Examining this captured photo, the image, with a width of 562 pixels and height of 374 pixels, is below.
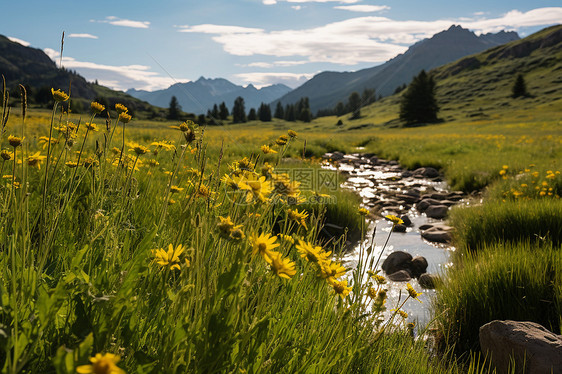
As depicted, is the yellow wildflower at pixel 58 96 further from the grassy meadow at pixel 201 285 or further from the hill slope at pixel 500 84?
the hill slope at pixel 500 84

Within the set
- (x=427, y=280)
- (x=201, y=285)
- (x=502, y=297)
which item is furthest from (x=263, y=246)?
(x=427, y=280)

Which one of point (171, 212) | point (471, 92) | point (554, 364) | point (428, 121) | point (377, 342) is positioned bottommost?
point (554, 364)

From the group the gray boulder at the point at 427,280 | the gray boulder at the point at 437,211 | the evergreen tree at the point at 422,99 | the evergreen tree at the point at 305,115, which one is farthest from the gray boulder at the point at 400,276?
the evergreen tree at the point at 305,115

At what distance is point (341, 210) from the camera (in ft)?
22.1

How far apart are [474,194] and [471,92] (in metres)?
92.4

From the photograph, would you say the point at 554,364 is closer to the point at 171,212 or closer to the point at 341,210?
the point at 171,212

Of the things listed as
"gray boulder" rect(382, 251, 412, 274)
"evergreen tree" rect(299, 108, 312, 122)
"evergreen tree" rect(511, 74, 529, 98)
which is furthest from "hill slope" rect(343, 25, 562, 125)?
"gray boulder" rect(382, 251, 412, 274)

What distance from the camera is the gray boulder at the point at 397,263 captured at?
16.6ft

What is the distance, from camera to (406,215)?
25.8 ft

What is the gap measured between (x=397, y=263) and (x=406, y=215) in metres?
3.03

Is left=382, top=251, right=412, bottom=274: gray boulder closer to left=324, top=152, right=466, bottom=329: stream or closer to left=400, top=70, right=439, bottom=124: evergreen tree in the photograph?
left=324, top=152, right=466, bottom=329: stream

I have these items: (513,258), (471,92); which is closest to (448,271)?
(513,258)

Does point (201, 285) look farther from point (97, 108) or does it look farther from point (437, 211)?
point (437, 211)

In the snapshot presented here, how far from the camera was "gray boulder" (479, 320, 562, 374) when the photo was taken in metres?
2.41
